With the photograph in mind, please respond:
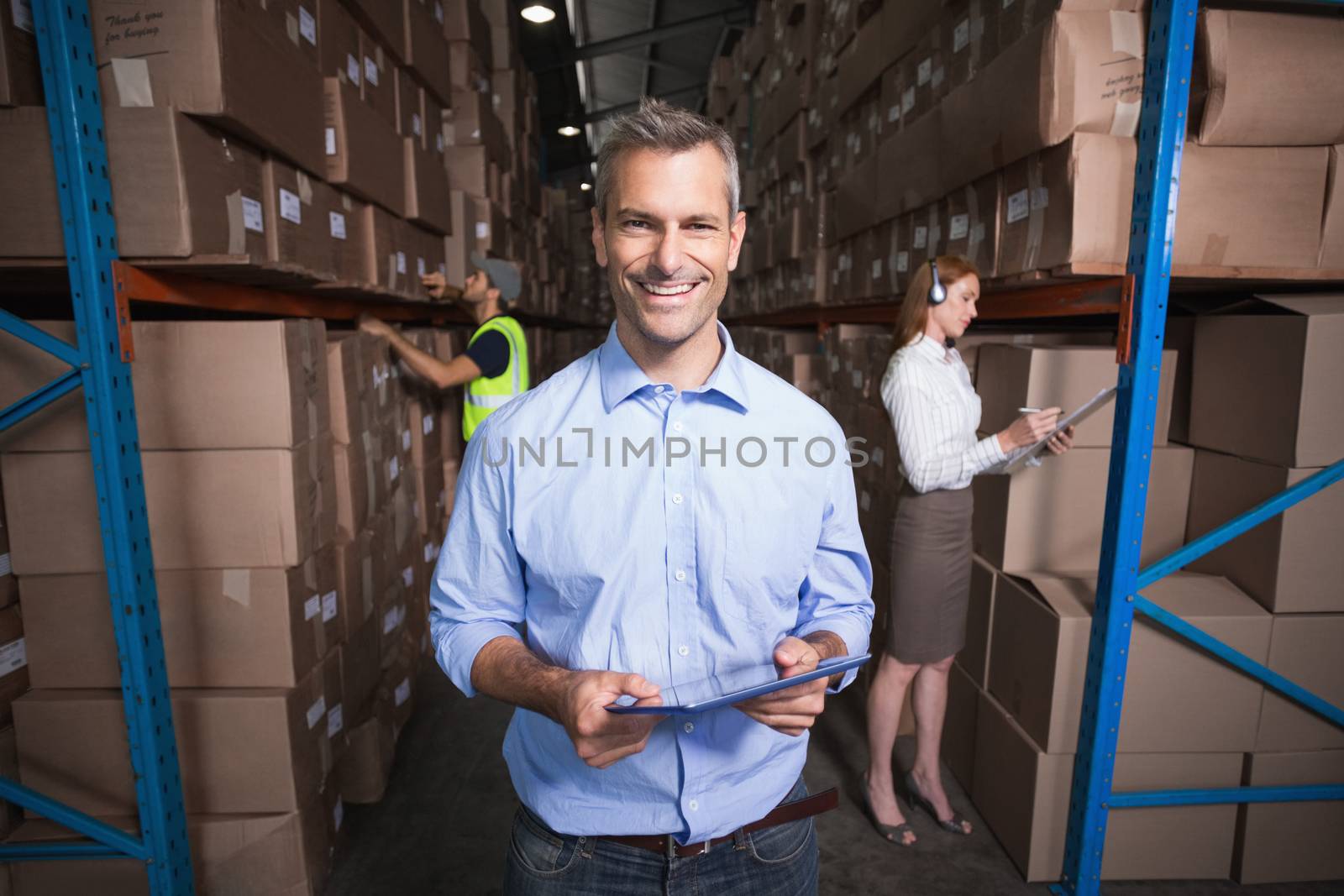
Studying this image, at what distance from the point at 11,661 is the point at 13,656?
14mm

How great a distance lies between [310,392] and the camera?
228 cm

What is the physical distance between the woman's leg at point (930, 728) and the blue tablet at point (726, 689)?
5.46 feet

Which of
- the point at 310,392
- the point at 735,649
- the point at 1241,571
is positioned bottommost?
the point at 1241,571

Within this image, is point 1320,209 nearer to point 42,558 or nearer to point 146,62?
point 146,62

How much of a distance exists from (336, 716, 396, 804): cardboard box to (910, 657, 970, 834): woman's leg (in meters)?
1.86

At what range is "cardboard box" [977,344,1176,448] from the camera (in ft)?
7.77

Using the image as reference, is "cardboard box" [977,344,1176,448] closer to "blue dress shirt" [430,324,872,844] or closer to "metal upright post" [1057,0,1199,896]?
"metal upright post" [1057,0,1199,896]

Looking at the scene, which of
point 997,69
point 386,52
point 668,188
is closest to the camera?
point 668,188

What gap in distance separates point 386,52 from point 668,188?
2.84 m

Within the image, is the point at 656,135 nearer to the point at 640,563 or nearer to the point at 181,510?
the point at 640,563

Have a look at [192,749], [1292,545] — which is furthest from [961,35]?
[192,749]

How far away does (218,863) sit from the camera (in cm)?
211

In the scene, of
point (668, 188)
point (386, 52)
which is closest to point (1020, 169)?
point (668, 188)

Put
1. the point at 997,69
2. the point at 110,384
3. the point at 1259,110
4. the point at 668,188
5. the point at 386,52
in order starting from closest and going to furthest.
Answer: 1. the point at 668,188
2. the point at 110,384
3. the point at 1259,110
4. the point at 997,69
5. the point at 386,52
